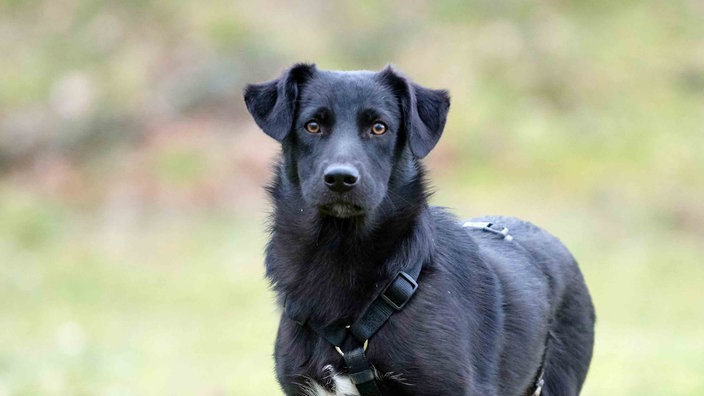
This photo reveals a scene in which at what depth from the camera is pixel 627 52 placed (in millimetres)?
22656

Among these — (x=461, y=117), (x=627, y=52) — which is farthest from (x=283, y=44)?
(x=627, y=52)

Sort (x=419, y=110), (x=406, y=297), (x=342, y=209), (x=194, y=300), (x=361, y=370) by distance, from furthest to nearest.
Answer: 1. (x=194, y=300)
2. (x=419, y=110)
3. (x=342, y=209)
4. (x=406, y=297)
5. (x=361, y=370)

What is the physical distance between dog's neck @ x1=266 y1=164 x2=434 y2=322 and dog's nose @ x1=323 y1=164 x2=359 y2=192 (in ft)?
0.82

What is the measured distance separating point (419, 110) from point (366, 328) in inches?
42.6

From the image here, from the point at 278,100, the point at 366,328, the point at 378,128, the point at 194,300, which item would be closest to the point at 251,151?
the point at 194,300

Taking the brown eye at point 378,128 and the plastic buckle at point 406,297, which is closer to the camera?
the plastic buckle at point 406,297

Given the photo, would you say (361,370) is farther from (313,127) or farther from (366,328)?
(313,127)

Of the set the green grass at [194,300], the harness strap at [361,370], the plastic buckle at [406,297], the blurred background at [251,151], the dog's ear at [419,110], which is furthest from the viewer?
the blurred background at [251,151]

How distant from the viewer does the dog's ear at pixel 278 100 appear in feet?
15.9

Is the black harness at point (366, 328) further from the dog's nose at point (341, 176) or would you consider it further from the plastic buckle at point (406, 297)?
the dog's nose at point (341, 176)

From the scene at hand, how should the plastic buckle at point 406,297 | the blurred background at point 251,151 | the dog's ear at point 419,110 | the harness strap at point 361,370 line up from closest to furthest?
1. the harness strap at point 361,370
2. the plastic buckle at point 406,297
3. the dog's ear at point 419,110
4. the blurred background at point 251,151

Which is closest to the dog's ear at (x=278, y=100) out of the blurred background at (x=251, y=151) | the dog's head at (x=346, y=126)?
the dog's head at (x=346, y=126)

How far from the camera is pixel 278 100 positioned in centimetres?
491

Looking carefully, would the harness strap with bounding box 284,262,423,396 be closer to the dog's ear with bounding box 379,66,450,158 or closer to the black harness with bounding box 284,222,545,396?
the black harness with bounding box 284,222,545,396
